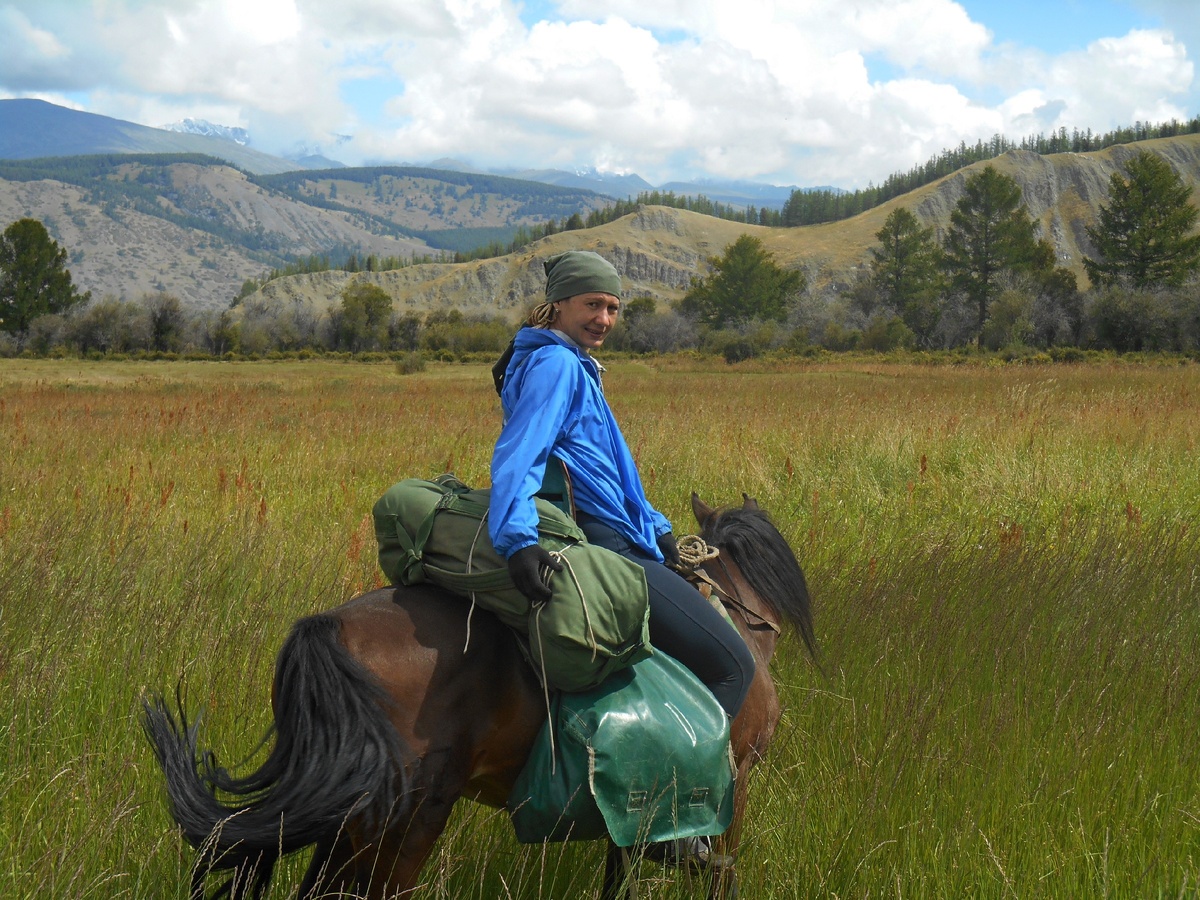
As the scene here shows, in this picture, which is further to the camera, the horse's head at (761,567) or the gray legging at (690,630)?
the horse's head at (761,567)

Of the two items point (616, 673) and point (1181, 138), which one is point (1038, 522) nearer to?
point (616, 673)

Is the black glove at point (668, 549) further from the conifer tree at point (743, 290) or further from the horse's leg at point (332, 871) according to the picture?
the conifer tree at point (743, 290)

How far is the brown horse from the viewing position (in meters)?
2.08

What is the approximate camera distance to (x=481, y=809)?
10.1 ft

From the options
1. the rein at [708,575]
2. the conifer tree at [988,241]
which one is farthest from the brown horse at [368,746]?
the conifer tree at [988,241]

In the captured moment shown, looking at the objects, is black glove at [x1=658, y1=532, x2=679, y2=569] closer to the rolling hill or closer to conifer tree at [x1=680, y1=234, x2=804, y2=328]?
conifer tree at [x1=680, y1=234, x2=804, y2=328]

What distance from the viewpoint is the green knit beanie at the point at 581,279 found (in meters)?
2.67

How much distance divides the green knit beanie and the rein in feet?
3.03

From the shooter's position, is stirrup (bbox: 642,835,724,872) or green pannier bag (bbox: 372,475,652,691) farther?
stirrup (bbox: 642,835,724,872)

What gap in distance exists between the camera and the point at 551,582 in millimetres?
2252

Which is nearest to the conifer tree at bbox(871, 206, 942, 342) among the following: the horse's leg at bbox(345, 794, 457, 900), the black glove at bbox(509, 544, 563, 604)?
the black glove at bbox(509, 544, 563, 604)

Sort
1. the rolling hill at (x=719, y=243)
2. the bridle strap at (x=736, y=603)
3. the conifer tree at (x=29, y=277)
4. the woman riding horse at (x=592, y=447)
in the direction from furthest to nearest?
the rolling hill at (x=719, y=243), the conifer tree at (x=29, y=277), the bridle strap at (x=736, y=603), the woman riding horse at (x=592, y=447)

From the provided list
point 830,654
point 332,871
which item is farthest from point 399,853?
point 830,654

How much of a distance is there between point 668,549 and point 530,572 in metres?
0.75
